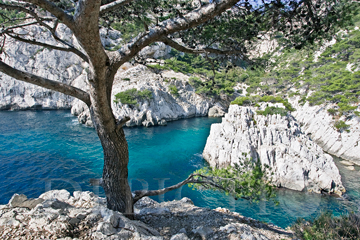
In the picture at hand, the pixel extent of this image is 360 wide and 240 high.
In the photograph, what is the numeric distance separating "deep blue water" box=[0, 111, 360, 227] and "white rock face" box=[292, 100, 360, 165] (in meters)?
3.50

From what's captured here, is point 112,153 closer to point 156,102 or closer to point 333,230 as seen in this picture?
point 333,230

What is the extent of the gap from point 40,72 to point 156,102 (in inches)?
1026

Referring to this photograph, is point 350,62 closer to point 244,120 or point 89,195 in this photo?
point 244,120

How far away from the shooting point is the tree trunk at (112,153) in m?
3.12

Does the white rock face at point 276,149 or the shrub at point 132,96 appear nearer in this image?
the white rock face at point 276,149

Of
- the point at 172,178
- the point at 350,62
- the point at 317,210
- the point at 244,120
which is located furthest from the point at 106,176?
the point at 350,62

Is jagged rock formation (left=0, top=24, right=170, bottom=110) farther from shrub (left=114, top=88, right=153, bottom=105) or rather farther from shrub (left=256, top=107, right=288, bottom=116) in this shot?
shrub (left=256, top=107, right=288, bottom=116)

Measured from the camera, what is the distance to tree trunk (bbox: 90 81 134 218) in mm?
3115

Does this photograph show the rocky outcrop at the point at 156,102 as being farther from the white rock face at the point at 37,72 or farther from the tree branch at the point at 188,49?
the tree branch at the point at 188,49

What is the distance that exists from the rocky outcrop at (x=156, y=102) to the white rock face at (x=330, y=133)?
1576 centimetres

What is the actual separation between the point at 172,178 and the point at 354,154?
719 inches

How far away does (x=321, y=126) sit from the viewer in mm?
23281

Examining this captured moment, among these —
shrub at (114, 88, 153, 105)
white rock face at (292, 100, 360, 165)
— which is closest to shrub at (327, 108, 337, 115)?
white rock face at (292, 100, 360, 165)

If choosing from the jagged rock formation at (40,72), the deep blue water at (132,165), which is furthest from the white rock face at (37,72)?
the deep blue water at (132,165)
